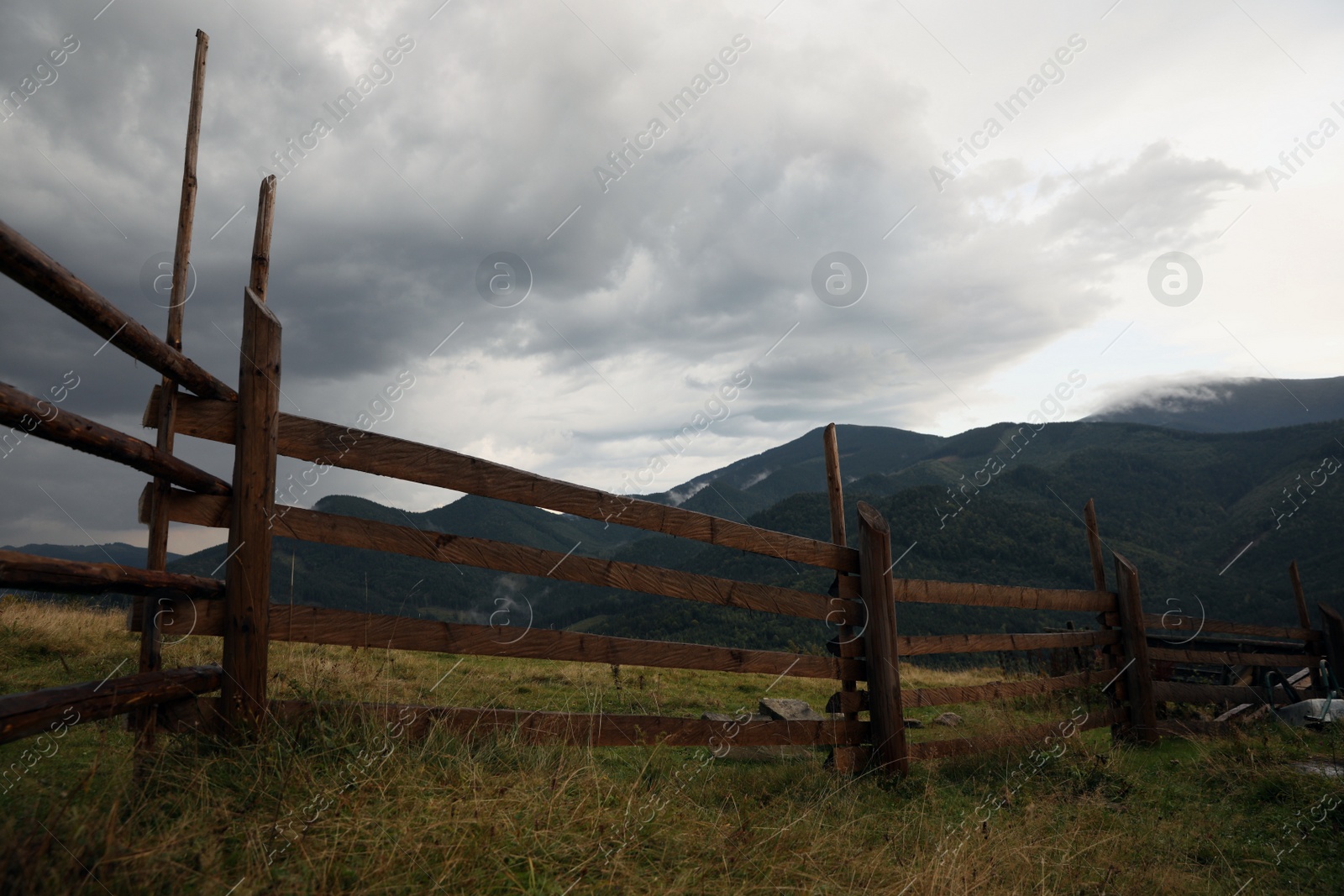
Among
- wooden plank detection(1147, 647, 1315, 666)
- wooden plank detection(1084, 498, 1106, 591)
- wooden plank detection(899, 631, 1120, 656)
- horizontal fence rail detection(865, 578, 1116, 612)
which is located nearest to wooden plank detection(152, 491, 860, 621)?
horizontal fence rail detection(865, 578, 1116, 612)

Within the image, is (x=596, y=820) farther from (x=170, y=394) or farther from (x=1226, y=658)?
(x=1226, y=658)

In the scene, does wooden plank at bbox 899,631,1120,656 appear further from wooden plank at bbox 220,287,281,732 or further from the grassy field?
wooden plank at bbox 220,287,281,732

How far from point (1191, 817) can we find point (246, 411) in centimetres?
584

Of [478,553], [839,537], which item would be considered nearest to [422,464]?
[478,553]

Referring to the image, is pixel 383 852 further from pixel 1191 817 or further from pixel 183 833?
pixel 1191 817

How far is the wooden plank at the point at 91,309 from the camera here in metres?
1.95

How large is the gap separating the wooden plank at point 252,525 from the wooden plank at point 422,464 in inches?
5.2

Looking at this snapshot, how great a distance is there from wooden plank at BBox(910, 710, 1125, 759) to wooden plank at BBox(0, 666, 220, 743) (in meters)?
4.45

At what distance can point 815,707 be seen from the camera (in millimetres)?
9461

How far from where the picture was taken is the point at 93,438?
2234mm

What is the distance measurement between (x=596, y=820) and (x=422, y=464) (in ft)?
5.47

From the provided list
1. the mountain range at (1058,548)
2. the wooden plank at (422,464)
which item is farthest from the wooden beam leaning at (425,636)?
the mountain range at (1058,548)

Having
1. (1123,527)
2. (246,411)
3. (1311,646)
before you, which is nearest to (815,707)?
(1311,646)

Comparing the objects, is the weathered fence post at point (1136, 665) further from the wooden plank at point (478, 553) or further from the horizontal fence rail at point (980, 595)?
the wooden plank at point (478, 553)
